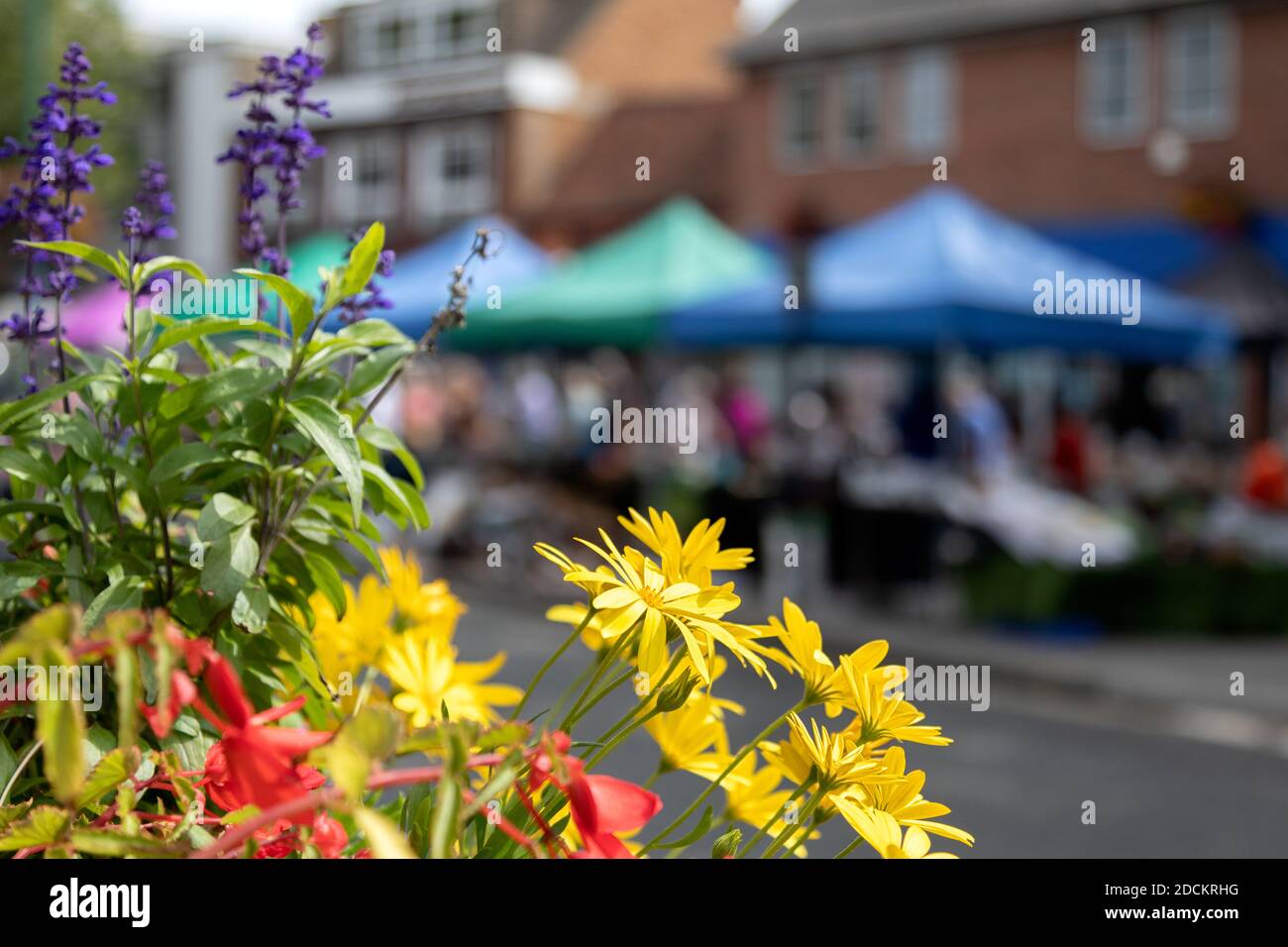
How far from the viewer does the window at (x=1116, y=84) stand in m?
24.7

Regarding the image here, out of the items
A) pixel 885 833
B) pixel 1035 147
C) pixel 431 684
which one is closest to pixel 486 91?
pixel 1035 147

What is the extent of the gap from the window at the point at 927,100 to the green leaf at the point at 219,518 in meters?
26.5

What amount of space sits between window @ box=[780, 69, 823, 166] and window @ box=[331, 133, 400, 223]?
12.6m

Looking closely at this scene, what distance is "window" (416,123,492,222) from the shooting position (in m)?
36.8

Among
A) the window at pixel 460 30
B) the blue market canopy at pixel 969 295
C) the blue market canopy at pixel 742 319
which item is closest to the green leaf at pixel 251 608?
the blue market canopy at pixel 969 295

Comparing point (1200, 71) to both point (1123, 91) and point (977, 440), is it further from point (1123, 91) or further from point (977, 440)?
point (977, 440)

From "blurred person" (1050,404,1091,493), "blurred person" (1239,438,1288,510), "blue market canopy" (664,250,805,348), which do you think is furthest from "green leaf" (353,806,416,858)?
"blurred person" (1050,404,1091,493)

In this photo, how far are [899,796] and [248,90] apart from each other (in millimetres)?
1006

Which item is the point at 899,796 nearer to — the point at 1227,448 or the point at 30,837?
the point at 30,837

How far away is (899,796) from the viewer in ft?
3.68

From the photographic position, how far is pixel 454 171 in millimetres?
37375

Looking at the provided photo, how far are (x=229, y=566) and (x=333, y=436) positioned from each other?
0.13m

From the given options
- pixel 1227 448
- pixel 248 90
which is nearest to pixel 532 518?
pixel 1227 448

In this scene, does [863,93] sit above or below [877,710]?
above
